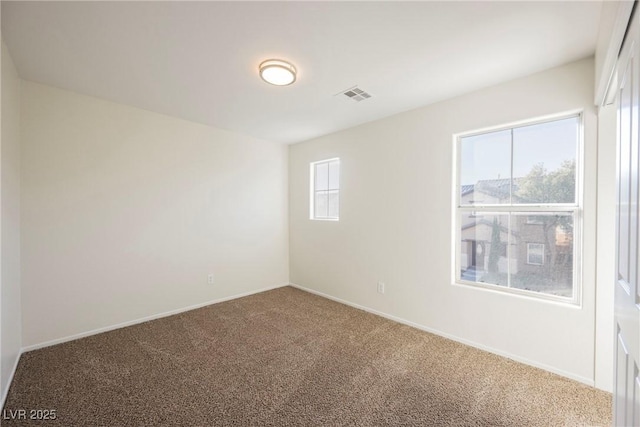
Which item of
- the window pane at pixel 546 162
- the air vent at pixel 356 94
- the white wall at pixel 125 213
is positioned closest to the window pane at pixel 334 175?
the white wall at pixel 125 213

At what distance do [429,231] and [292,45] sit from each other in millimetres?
2250

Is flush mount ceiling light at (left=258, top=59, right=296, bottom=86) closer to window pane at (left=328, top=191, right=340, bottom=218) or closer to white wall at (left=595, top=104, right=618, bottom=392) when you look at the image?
window pane at (left=328, top=191, right=340, bottom=218)

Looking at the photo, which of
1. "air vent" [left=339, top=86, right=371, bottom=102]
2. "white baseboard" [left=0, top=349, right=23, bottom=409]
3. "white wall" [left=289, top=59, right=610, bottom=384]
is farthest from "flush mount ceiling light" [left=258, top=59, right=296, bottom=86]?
"white baseboard" [left=0, top=349, right=23, bottom=409]

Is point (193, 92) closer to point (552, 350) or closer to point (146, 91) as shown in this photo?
point (146, 91)

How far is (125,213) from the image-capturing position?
10.1 feet

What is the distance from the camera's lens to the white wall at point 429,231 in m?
2.13

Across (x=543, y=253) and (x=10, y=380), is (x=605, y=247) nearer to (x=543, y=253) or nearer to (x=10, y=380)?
(x=543, y=253)

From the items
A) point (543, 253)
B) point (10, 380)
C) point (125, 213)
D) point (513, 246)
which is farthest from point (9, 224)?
point (543, 253)

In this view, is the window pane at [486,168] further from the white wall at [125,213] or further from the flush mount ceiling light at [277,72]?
the white wall at [125,213]

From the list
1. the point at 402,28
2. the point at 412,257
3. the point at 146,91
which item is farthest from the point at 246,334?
the point at 402,28

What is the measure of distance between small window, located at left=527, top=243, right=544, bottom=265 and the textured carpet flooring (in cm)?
90

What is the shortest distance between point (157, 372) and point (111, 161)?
2.25 meters

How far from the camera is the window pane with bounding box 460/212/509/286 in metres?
2.56

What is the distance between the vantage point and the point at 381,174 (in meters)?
3.42
